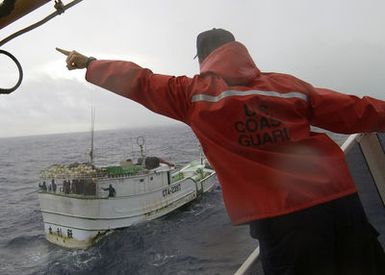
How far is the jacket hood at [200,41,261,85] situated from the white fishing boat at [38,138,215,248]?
1694cm

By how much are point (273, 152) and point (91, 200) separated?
56.3ft

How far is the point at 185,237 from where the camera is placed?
18125mm

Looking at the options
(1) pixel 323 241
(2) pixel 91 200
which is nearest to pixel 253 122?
(1) pixel 323 241

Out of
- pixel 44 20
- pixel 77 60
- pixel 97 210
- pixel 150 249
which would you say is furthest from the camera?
pixel 97 210

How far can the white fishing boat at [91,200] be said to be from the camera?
18.1 metres

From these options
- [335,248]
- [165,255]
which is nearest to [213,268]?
[165,255]

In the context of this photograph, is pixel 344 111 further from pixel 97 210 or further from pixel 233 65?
pixel 97 210

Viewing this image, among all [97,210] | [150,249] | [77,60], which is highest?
[77,60]

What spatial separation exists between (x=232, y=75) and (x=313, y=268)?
3.15ft

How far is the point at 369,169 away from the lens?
346 centimetres

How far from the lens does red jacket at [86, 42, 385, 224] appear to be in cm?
176

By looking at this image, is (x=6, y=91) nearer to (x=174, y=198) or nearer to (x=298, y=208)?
(x=298, y=208)

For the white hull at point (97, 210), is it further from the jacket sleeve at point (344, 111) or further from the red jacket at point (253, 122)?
the jacket sleeve at point (344, 111)

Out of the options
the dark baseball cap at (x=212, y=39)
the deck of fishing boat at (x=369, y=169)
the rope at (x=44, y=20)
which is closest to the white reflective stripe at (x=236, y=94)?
the dark baseball cap at (x=212, y=39)
